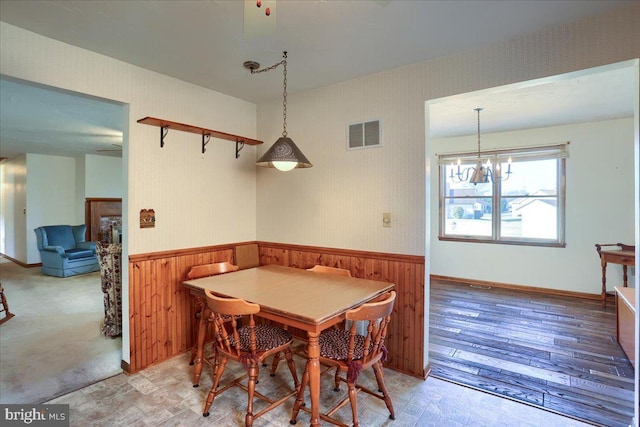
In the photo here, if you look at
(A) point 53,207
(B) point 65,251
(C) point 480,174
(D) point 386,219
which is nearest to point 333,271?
(D) point 386,219

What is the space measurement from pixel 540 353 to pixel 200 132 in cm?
394

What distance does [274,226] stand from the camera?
3.69 meters

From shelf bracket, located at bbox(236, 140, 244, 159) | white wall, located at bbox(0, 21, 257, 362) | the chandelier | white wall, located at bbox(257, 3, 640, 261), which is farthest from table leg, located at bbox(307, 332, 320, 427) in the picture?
the chandelier

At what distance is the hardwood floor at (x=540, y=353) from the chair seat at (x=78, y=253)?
22.0 feet

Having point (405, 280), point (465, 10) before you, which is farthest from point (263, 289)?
point (465, 10)

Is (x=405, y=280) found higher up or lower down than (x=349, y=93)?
lower down

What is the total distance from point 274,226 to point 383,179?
4.71 ft

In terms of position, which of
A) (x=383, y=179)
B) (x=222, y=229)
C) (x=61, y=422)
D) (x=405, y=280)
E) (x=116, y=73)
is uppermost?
(x=116, y=73)

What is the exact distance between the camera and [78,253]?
6.47 meters

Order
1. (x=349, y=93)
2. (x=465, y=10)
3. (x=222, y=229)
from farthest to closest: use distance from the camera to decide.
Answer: (x=222, y=229) → (x=349, y=93) → (x=465, y=10)

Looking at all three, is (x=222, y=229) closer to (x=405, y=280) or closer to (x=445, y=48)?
(x=405, y=280)

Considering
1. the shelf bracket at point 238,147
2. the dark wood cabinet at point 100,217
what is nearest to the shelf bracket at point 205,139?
the shelf bracket at point 238,147

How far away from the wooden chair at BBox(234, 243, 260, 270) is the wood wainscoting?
0.38 metres

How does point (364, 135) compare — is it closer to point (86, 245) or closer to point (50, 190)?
point (86, 245)
